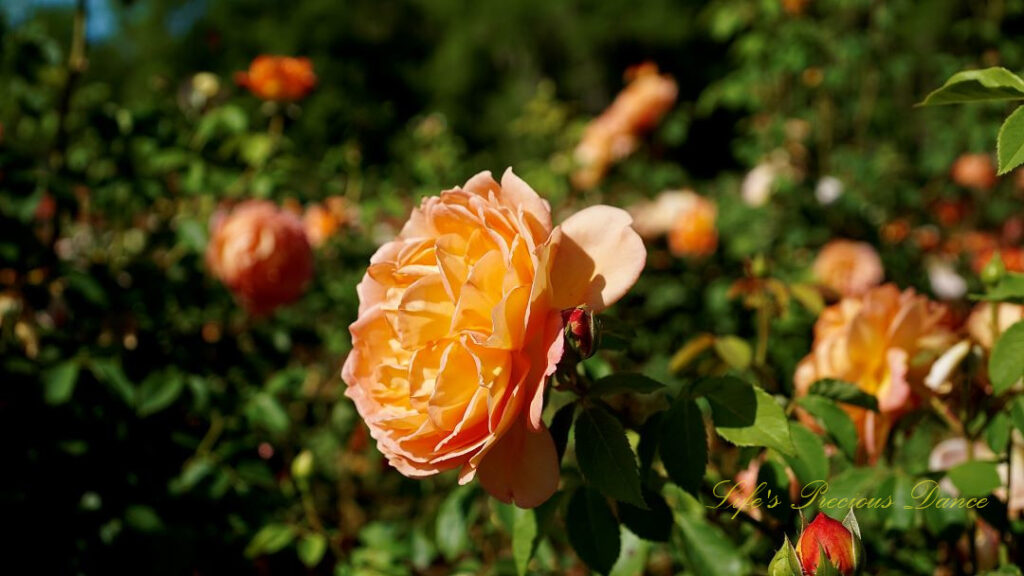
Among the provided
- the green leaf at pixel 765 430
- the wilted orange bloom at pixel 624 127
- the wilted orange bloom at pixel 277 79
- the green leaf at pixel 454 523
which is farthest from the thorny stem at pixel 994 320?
the wilted orange bloom at pixel 624 127

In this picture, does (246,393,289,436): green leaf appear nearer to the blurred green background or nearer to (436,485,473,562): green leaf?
the blurred green background

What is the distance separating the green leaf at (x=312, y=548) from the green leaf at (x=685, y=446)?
0.65 metres

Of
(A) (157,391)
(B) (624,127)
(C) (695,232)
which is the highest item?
(A) (157,391)

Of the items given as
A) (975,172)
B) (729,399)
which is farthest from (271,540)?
(975,172)

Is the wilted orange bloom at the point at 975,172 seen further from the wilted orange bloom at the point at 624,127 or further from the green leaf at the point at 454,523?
the green leaf at the point at 454,523

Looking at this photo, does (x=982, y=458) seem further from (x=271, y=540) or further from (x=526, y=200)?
(x=271, y=540)

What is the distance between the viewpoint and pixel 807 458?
0.73 m

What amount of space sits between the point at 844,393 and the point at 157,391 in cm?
96

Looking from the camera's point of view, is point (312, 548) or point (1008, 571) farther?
point (312, 548)

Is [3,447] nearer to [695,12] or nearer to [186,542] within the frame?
[186,542]

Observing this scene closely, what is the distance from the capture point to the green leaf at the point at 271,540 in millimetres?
1133

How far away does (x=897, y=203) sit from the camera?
3.03 meters

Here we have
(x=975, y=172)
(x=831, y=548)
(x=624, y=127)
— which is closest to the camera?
(x=831, y=548)

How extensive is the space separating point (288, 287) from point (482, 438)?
1.03 meters
